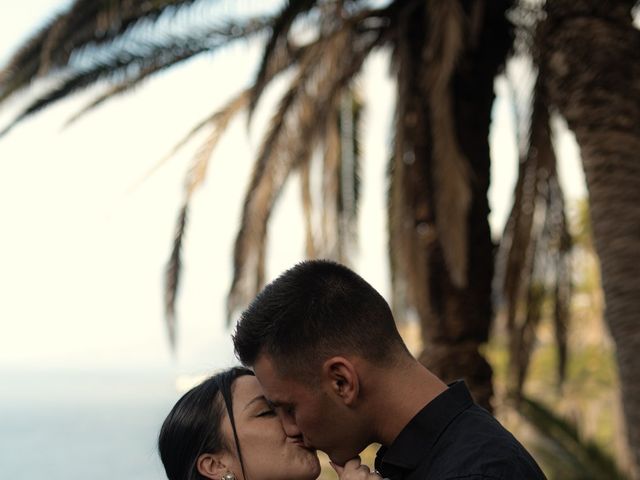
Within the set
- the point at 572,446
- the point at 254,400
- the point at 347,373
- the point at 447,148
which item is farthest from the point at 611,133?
the point at 572,446

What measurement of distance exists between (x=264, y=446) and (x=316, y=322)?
69 centimetres

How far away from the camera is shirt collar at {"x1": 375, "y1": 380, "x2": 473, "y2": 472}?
2807 mm

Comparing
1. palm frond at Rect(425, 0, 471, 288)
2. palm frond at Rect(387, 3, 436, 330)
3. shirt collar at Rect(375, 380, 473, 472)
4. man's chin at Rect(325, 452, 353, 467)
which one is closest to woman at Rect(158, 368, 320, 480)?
man's chin at Rect(325, 452, 353, 467)

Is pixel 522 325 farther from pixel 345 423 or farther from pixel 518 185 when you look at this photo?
pixel 345 423

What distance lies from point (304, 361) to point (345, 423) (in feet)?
0.73

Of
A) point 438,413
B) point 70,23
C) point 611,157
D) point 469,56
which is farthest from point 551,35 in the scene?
point 438,413

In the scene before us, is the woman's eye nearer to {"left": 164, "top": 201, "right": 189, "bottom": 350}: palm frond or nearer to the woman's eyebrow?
the woman's eyebrow

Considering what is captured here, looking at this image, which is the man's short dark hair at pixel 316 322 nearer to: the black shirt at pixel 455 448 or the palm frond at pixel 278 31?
the black shirt at pixel 455 448

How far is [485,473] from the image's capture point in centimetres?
251

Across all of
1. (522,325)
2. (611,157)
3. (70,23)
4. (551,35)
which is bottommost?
(522,325)

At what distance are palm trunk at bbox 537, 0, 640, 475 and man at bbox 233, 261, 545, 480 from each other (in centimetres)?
386

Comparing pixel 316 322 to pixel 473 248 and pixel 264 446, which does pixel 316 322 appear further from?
pixel 473 248

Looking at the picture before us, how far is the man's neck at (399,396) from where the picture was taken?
9.55 feet

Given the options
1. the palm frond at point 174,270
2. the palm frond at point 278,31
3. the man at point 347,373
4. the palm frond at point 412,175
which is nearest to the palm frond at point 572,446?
the palm frond at point 412,175
